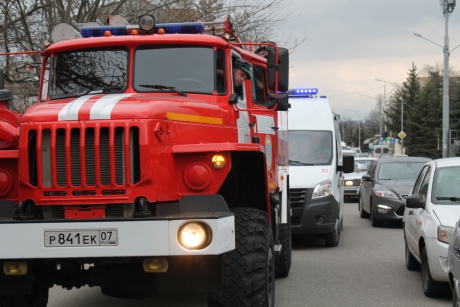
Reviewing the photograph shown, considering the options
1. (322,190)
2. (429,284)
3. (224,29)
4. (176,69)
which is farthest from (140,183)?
(322,190)

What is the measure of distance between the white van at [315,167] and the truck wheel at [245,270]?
656 centimetres

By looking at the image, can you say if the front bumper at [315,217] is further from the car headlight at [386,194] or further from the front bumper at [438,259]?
the front bumper at [438,259]

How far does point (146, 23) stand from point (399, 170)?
11797 mm

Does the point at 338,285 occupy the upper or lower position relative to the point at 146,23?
lower

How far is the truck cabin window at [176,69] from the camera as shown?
664 centimetres

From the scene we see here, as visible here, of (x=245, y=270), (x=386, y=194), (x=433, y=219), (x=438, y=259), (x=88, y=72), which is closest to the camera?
(x=245, y=270)

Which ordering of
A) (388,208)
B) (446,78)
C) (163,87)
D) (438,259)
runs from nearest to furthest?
(163,87) → (438,259) → (388,208) → (446,78)

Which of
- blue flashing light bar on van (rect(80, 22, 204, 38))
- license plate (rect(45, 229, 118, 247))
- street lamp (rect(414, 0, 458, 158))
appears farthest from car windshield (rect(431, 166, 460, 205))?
street lamp (rect(414, 0, 458, 158))

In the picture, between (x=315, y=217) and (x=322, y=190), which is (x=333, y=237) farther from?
(x=322, y=190)

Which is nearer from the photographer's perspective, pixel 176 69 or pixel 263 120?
pixel 176 69

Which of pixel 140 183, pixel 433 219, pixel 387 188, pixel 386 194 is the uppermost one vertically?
pixel 140 183

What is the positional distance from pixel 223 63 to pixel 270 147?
1521 millimetres

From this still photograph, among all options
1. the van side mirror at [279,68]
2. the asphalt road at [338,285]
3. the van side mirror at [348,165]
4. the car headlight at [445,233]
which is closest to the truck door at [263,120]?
the van side mirror at [279,68]

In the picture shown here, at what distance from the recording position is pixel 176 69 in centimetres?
670
